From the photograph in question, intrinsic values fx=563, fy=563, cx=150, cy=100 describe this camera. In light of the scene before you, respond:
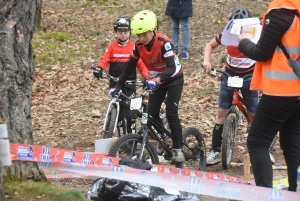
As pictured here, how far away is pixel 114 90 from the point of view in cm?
688

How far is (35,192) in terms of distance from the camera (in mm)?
4309

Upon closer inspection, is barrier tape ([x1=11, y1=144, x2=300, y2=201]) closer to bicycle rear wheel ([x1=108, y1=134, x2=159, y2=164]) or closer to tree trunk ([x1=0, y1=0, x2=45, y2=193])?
tree trunk ([x1=0, y1=0, x2=45, y2=193])

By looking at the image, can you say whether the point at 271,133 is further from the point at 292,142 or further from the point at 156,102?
the point at 156,102

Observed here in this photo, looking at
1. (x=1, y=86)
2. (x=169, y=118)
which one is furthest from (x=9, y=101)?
(x=169, y=118)

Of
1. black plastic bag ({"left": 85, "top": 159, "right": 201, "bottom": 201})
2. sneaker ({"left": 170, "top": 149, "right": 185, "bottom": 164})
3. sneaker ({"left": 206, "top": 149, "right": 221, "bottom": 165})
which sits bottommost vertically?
sneaker ({"left": 206, "top": 149, "right": 221, "bottom": 165})

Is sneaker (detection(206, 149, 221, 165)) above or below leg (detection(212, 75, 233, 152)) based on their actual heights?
below

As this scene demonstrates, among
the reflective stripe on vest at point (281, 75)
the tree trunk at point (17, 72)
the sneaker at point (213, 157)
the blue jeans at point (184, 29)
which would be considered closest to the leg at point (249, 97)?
the sneaker at point (213, 157)

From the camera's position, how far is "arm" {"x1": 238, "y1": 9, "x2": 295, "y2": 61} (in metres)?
4.14

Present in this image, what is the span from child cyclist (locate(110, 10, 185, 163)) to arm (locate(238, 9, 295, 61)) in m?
2.02

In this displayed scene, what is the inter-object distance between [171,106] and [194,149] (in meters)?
0.84

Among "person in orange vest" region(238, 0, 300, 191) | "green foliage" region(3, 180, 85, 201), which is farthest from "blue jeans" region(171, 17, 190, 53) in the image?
"green foliage" region(3, 180, 85, 201)

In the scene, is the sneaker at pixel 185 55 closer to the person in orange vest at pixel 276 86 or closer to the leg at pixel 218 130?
the leg at pixel 218 130

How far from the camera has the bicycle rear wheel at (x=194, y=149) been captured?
705 centimetres

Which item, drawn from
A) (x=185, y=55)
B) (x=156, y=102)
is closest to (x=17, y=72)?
(x=156, y=102)
